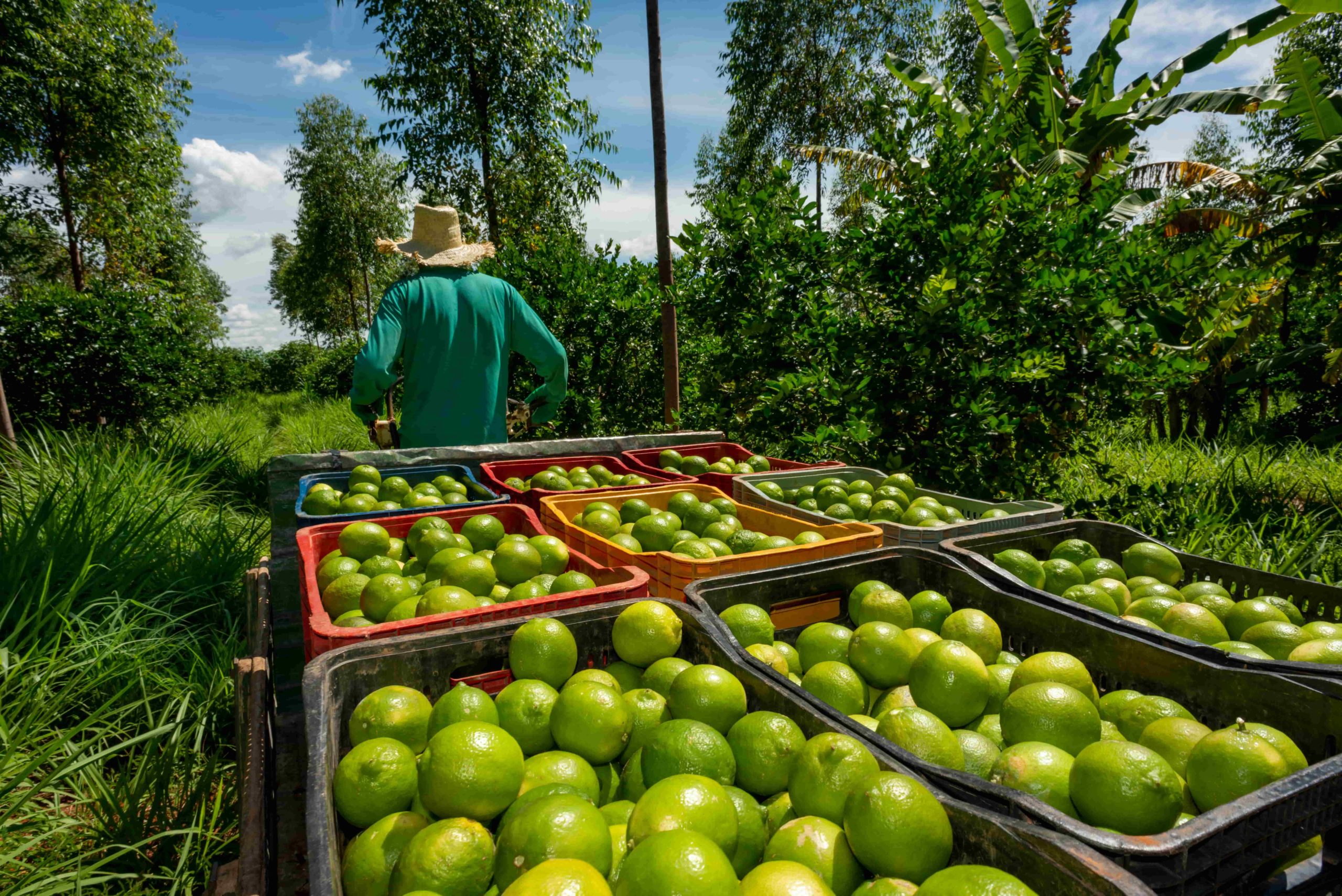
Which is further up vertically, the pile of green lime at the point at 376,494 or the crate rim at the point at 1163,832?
the pile of green lime at the point at 376,494

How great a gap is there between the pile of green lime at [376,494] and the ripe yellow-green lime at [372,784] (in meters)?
1.70

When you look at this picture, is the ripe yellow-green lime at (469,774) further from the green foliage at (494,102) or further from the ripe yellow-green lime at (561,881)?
the green foliage at (494,102)

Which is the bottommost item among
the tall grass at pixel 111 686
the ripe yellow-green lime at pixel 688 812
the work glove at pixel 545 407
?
the tall grass at pixel 111 686

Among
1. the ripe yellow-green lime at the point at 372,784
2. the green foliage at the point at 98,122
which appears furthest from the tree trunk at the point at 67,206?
the ripe yellow-green lime at the point at 372,784

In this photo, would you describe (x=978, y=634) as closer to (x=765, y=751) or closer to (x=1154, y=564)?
(x=765, y=751)

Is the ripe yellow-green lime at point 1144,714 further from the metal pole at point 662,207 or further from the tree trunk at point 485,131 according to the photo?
the tree trunk at point 485,131

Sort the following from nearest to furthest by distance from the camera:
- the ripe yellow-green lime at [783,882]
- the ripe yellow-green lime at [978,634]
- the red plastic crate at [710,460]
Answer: the ripe yellow-green lime at [783,882] < the ripe yellow-green lime at [978,634] < the red plastic crate at [710,460]

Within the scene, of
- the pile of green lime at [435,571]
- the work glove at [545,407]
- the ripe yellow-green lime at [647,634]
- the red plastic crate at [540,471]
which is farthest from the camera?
the work glove at [545,407]

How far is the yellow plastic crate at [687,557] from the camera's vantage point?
2.26 m

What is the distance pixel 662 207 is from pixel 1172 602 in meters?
5.81

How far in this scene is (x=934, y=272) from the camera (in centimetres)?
462

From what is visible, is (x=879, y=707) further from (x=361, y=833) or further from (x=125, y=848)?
(x=125, y=848)

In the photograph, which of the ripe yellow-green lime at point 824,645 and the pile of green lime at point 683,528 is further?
the pile of green lime at point 683,528

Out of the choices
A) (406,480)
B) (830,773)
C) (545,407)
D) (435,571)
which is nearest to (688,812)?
(830,773)
